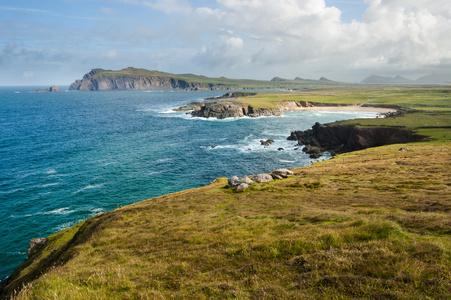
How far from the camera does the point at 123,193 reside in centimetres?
5409

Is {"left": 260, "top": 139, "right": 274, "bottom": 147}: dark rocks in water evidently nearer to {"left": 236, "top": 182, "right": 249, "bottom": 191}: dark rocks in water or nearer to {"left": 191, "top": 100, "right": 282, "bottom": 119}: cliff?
{"left": 236, "top": 182, "right": 249, "bottom": 191}: dark rocks in water

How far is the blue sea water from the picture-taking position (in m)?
45.8

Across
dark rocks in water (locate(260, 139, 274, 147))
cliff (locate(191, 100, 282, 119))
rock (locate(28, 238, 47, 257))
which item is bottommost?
rock (locate(28, 238, 47, 257))

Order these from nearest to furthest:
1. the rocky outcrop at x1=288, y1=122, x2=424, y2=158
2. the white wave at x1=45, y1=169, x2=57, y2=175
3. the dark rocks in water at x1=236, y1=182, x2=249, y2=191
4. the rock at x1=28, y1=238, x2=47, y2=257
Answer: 1. the rock at x1=28, y1=238, x2=47, y2=257
2. the dark rocks in water at x1=236, y1=182, x2=249, y2=191
3. the white wave at x1=45, y1=169, x2=57, y2=175
4. the rocky outcrop at x1=288, y1=122, x2=424, y2=158

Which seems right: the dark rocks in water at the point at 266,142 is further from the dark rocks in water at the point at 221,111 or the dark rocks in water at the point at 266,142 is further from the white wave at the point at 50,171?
the dark rocks in water at the point at 221,111

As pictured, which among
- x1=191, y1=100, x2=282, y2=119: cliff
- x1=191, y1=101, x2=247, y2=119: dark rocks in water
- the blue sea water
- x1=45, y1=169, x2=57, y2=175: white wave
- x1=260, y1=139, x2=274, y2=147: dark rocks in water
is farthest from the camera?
x1=191, y1=100, x2=282, y2=119: cliff

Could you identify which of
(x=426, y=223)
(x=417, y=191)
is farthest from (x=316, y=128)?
(x=426, y=223)

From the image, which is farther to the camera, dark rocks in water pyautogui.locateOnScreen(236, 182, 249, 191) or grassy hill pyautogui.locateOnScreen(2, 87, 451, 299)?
dark rocks in water pyautogui.locateOnScreen(236, 182, 249, 191)

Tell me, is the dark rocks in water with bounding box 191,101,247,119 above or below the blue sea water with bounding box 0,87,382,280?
above

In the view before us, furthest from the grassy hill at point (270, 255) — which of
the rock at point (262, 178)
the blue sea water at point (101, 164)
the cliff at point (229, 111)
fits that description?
the cliff at point (229, 111)

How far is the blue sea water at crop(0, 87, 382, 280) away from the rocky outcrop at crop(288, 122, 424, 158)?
8.84 m

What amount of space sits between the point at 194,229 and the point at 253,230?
5568 mm

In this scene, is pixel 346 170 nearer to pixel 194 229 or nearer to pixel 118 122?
pixel 194 229

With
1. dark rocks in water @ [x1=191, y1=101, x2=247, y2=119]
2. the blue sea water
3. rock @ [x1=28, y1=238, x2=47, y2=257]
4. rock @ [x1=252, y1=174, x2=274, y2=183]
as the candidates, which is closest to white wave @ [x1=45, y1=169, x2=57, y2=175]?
the blue sea water
